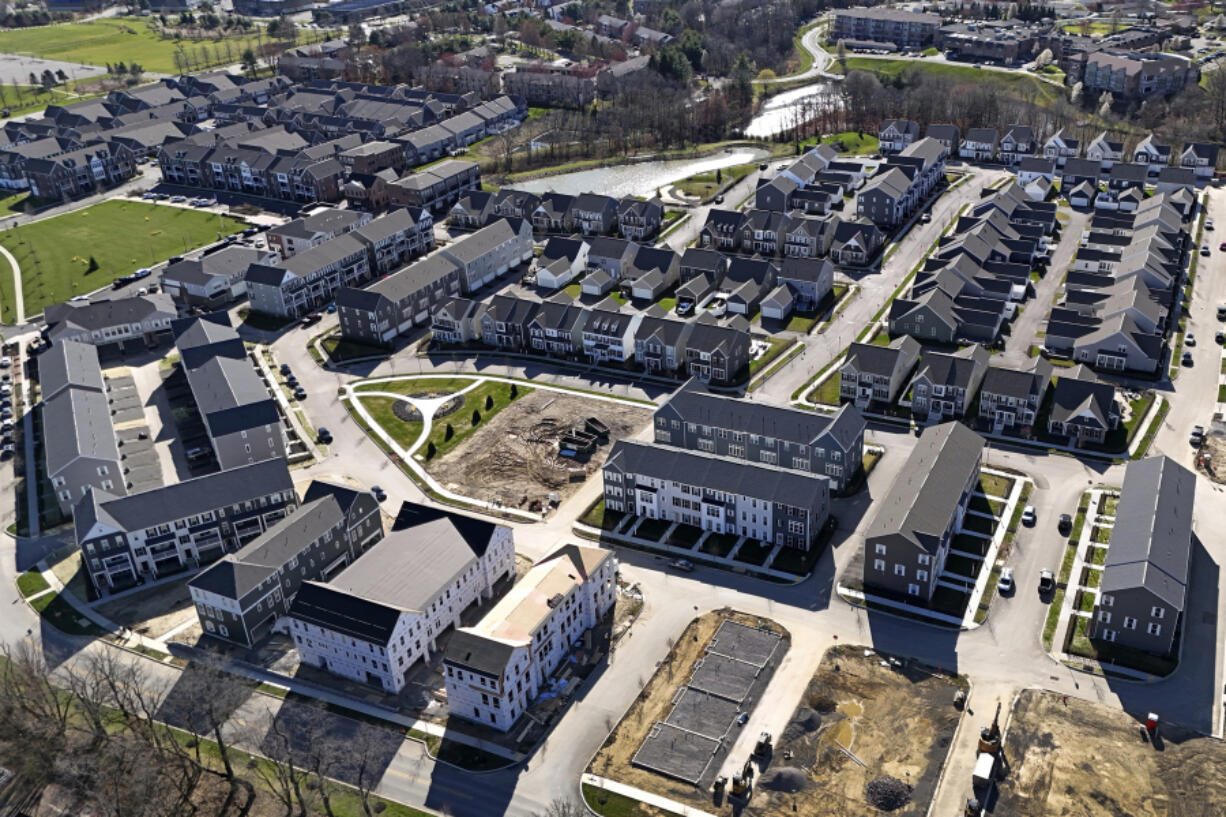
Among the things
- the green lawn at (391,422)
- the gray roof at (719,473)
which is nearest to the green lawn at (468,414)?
the green lawn at (391,422)

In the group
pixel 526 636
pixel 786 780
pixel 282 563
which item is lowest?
pixel 786 780

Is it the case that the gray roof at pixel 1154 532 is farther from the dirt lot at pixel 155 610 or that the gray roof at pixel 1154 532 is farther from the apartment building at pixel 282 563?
the dirt lot at pixel 155 610

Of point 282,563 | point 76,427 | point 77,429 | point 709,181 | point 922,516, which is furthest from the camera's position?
point 709,181

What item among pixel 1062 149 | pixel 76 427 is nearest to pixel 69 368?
pixel 76 427

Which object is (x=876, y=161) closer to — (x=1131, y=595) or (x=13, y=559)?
(x=1131, y=595)

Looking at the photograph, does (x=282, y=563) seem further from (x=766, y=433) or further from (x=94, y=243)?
(x=94, y=243)

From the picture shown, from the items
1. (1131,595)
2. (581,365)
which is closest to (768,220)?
(581,365)

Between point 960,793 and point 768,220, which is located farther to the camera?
point 768,220
